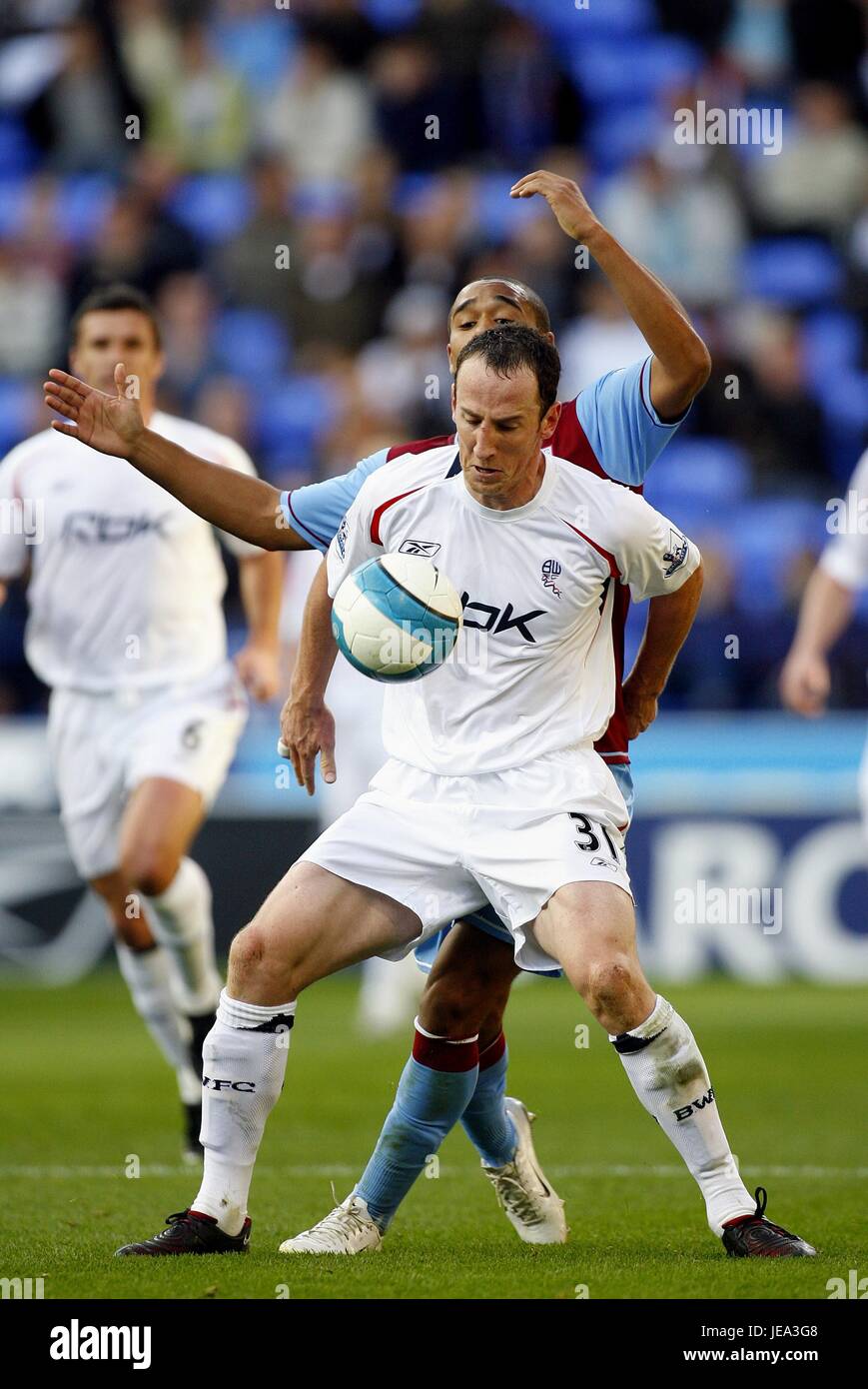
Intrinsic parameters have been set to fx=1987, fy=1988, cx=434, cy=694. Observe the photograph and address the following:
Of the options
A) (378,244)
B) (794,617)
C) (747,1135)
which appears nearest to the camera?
(747,1135)

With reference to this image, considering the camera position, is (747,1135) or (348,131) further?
(348,131)

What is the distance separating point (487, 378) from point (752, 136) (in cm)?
1229

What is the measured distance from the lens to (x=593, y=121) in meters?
16.5

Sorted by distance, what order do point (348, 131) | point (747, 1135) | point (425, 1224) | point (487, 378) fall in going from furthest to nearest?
point (348, 131), point (747, 1135), point (425, 1224), point (487, 378)

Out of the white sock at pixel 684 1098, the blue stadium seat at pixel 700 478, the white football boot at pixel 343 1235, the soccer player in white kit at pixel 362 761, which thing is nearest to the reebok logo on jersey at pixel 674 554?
the white sock at pixel 684 1098

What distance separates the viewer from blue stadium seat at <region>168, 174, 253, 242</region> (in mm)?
16203

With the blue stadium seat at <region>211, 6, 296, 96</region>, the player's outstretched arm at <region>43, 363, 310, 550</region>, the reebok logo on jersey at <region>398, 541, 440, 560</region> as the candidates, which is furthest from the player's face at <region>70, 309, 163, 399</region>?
the blue stadium seat at <region>211, 6, 296, 96</region>

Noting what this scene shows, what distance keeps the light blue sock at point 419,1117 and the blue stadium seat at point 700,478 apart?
918 centimetres

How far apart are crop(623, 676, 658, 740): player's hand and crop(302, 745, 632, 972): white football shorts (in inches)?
16.8

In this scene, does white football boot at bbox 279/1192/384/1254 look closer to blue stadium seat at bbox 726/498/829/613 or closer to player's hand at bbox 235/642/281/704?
player's hand at bbox 235/642/281/704

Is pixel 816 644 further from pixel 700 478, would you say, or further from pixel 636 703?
pixel 700 478

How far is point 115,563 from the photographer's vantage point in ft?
25.5

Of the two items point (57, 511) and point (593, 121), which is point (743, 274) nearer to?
point (593, 121)

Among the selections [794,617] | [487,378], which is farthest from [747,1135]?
[794,617]
